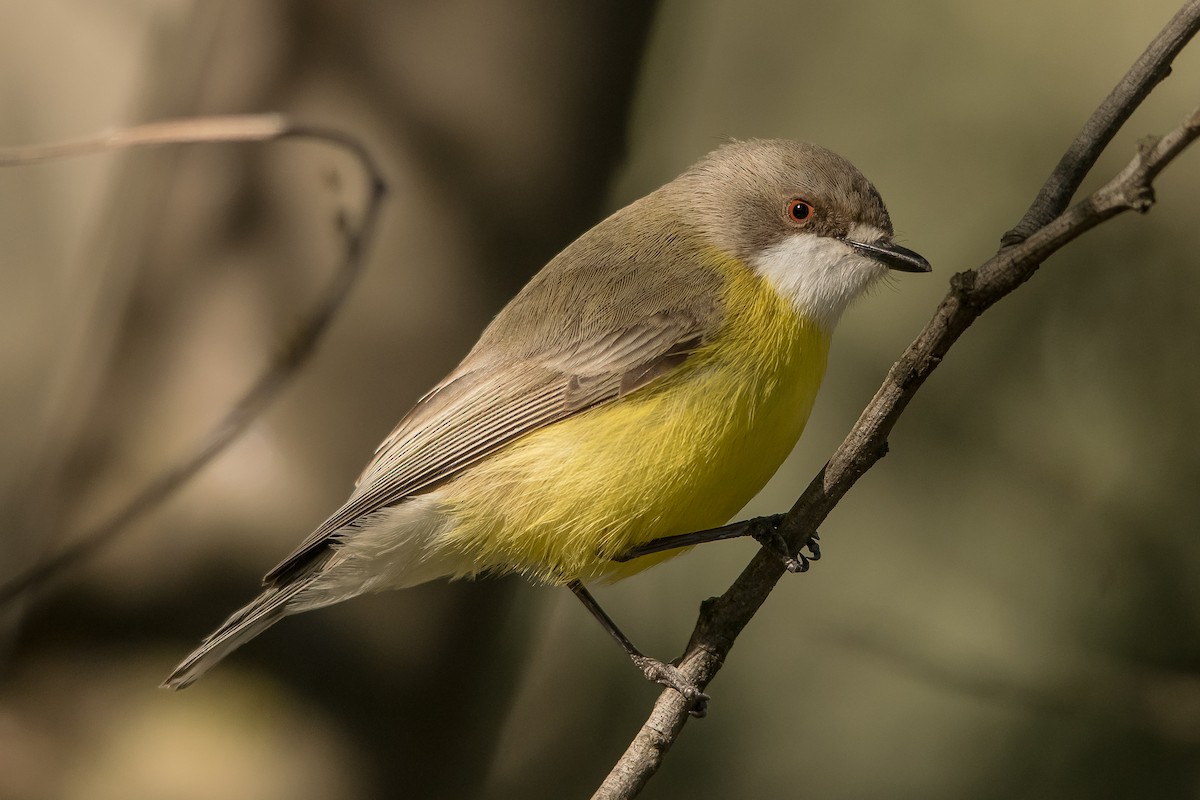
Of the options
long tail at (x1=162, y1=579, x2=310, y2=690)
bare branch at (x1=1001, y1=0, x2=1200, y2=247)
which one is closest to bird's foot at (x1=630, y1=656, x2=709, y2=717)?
long tail at (x1=162, y1=579, x2=310, y2=690)

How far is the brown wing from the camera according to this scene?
3449 mm

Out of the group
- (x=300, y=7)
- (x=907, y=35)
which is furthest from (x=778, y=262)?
(x=907, y=35)

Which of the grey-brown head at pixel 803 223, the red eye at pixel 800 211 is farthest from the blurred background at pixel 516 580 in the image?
the red eye at pixel 800 211

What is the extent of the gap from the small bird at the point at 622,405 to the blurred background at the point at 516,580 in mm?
806

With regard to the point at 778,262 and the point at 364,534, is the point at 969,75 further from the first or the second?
the point at 364,534

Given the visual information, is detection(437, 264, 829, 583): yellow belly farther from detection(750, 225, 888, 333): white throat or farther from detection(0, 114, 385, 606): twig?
detection(0, 114, 385, 606): twig

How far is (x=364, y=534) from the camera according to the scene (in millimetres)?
3555

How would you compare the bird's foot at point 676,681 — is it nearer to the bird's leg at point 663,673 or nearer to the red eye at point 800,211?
the bird's leg at point 663,673

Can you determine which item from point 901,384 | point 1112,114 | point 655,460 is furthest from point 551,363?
point 1112,114

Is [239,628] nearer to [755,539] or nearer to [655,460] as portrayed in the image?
[655,460]

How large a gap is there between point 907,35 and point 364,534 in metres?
4.83

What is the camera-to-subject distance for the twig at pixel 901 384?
6.62ft

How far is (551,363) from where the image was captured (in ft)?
11.8

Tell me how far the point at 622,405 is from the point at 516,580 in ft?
5.12
